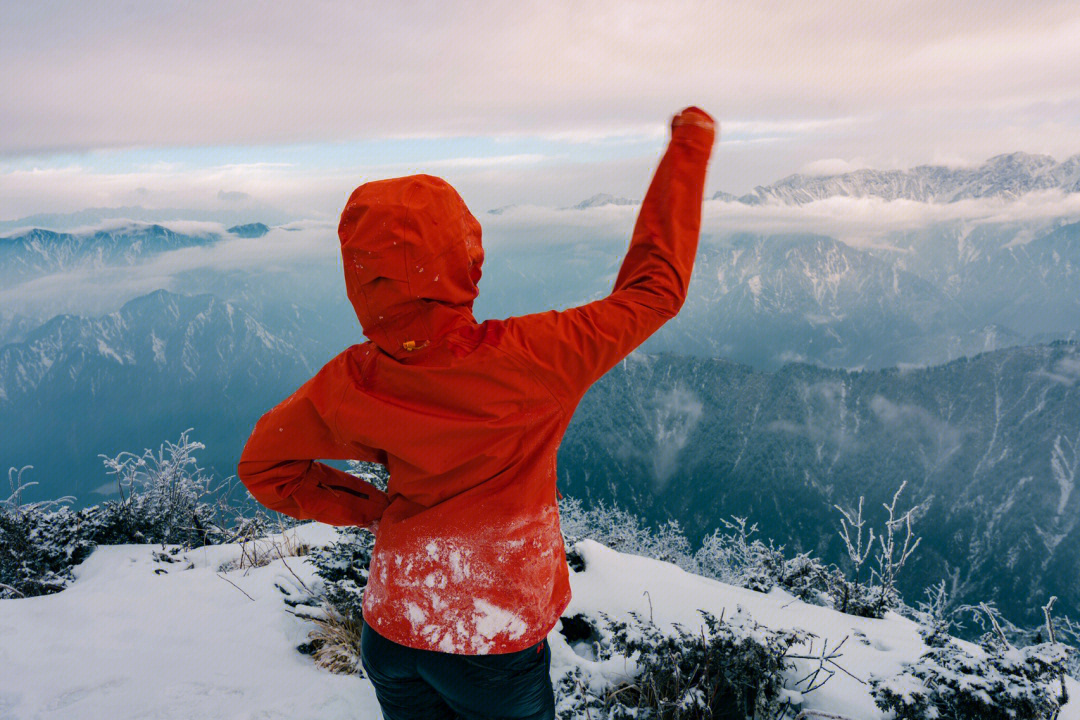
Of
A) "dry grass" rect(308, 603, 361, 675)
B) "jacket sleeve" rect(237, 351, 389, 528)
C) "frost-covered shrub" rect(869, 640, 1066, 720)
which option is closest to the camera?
"jacket sleeve" rect(237, 351, 389, 528)

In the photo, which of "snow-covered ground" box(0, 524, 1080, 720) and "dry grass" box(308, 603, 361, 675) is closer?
"snow-covered ground" box(0, 524, 1080, 720)

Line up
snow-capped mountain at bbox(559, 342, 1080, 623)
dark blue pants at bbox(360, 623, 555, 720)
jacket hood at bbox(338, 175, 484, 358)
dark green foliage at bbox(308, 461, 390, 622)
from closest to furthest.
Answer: jacket hood at bbox(338, 175, 484, 358) < dark blue pants at bbox(360, 623, 555, 720) < dark green foliage at bbox(308, 461, 390, 622) < snow-capped mountain at bbox(559, 342, 1080, 623)

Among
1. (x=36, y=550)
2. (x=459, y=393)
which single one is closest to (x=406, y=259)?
(x=459, y=393)

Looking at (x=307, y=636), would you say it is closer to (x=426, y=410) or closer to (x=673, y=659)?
(x=673, y=659)

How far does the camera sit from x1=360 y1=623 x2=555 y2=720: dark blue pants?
1.77 m

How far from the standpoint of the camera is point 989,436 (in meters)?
165

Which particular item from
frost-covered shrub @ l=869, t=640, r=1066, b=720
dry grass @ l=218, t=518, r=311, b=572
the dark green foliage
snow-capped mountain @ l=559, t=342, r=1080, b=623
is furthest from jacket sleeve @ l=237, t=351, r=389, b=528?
snow-capped mountain @ l=559, t=342, r=1080, b=623

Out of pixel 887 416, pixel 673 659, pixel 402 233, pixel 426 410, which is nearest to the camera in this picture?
pixel 402 233

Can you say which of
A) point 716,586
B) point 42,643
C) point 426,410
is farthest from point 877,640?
point 42,643

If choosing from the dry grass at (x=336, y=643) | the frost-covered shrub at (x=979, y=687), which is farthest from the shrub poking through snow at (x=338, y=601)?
the frost-covered shrub at (x=979, y=687)

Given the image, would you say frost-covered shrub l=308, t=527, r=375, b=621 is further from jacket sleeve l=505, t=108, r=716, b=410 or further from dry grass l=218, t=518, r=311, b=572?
→ jacket sleeve l=505, t=108, r=716, b=410

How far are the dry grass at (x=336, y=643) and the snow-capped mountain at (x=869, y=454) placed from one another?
12706 cm

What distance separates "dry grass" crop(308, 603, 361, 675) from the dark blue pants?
1.88 m

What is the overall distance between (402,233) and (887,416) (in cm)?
20931
